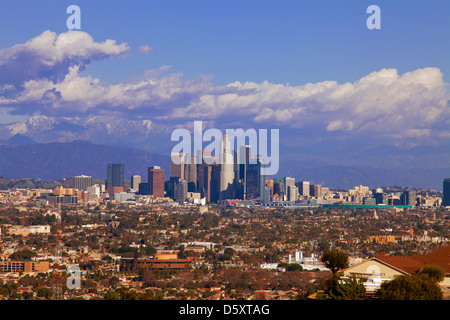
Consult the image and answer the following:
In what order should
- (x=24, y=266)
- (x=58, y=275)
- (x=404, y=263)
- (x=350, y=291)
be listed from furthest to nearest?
1. (x=24, y=266)
2. (x=58, y=275)
3. (x=404, y=263)
4. (x=350, y=291)

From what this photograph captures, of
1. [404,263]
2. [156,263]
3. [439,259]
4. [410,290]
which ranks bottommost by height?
[156,263]

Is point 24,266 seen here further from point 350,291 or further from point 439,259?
point 350,291

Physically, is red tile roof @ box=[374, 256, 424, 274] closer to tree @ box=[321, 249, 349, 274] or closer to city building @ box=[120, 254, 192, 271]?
tree @ box=[321, 249, 349, 274]

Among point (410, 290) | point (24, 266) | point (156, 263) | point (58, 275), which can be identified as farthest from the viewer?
point (156, 263)

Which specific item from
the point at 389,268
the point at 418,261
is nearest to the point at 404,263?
the point at 418,261

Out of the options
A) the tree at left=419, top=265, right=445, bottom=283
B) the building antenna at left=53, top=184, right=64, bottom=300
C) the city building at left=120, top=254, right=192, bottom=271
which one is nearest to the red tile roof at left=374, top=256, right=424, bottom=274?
the tree at left=419, top=265, right=445, bottom=283

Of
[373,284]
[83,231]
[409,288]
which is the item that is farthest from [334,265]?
[83,231]
